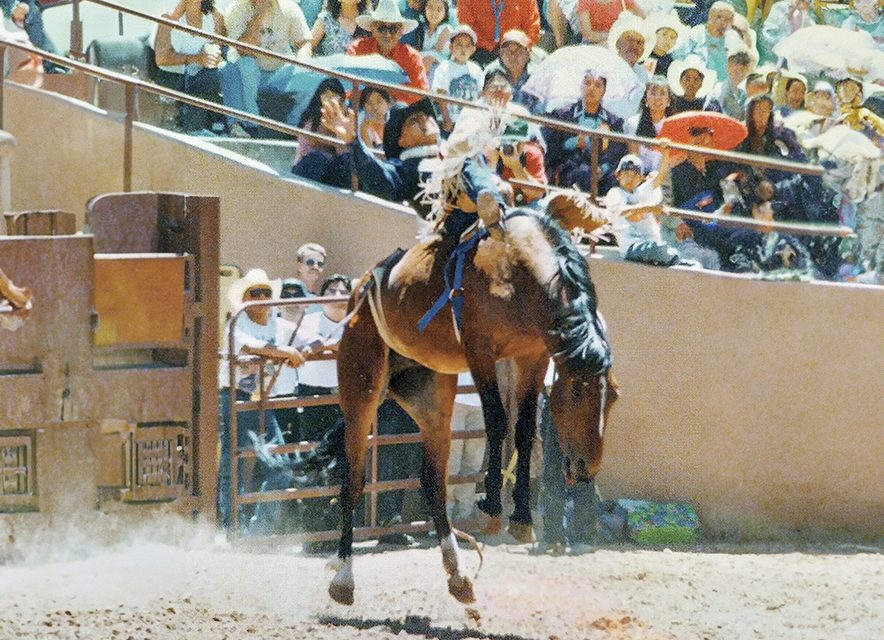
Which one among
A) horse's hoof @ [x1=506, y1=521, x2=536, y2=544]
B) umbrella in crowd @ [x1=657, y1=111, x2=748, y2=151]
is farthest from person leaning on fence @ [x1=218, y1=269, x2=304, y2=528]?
umbrella in crowd @ [x1=657, y1=111, x2=748, y2=151]

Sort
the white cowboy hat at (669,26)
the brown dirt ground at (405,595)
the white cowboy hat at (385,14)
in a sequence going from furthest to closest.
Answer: the white cowboy hat at (669,26), the white cowboy hat at (385,14), the brown dirt ground at (405,595)

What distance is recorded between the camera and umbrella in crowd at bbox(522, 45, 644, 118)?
11836mm

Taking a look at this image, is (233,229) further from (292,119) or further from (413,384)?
(413,384)

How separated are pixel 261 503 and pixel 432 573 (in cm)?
144

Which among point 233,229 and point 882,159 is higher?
point 882,159

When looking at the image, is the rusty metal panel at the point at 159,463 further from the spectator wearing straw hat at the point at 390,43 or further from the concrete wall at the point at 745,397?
the spectator wearing straw hat at the point at 390,43

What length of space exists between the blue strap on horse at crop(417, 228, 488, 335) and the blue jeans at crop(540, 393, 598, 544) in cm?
265

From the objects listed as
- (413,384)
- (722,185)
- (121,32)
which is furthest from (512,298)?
(121,32)

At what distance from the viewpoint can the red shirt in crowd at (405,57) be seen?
1220 cm

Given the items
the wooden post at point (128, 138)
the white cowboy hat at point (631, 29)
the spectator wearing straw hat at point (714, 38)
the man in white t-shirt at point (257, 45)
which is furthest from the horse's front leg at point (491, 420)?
the spectator wearing straw hat at point (714, 38)

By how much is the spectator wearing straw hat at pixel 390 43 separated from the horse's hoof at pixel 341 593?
16.8 feet

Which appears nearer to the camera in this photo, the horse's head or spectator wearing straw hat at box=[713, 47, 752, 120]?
the horse's head

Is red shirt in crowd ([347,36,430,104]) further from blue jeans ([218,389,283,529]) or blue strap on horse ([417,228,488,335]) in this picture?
blue strap on horse ([417,228,488,335])

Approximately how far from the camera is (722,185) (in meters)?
11.1
